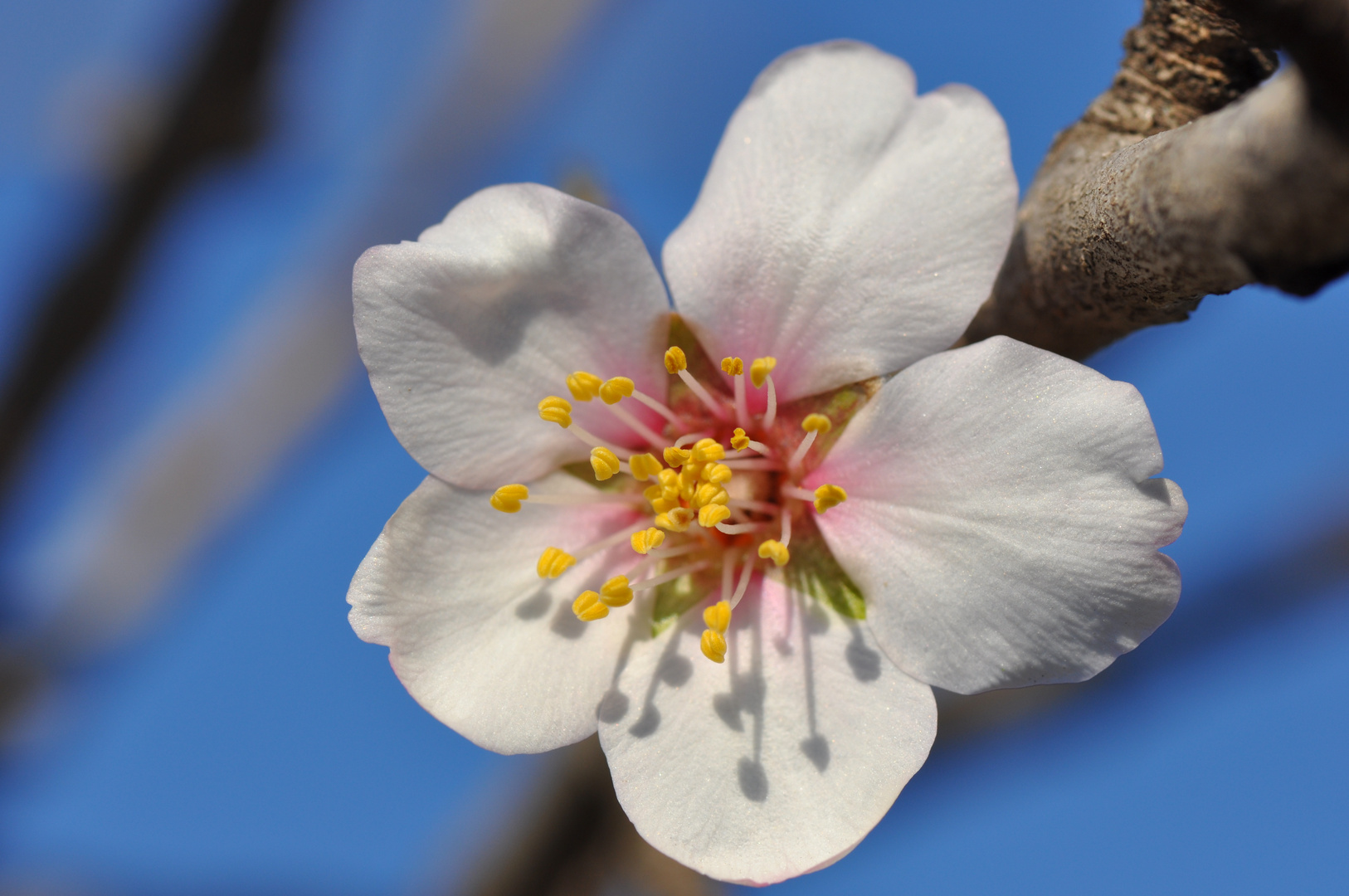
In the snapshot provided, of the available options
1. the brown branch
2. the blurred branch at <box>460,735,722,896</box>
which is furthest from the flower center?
the blurred branch at <box>460,735,722,896</box>

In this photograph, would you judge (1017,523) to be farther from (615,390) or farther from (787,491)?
(615,390)

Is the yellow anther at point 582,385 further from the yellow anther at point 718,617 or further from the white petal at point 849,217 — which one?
the yellow anther at point 718,617

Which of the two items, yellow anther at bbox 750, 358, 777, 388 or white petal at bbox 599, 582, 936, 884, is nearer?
white petal at bbox 599, 582, 936, 884

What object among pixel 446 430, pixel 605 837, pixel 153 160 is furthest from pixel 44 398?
pixel 446 430

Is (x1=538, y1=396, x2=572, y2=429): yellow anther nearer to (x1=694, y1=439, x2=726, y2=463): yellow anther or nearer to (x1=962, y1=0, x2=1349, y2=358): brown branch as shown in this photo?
(x1=694, y1=439, x2=726, y2=463): yellow anther

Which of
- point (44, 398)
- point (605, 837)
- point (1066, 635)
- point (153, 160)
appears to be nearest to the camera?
point (1066, 635)

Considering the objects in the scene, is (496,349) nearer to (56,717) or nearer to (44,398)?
(44,398)
